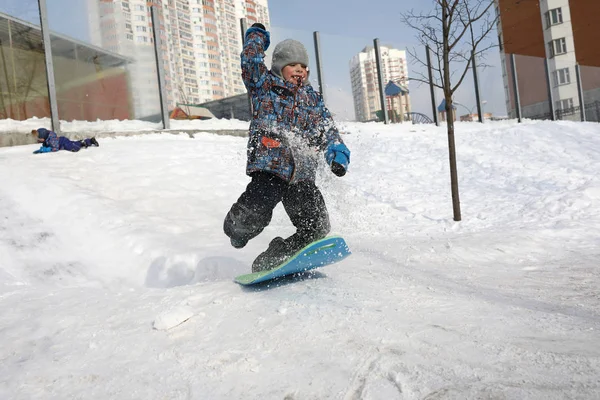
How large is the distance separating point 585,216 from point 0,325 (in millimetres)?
5699

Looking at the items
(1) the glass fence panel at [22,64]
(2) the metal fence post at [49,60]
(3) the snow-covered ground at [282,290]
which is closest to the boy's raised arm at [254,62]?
(3) the snow-covered ground at [282,290]

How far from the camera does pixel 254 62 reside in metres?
2.90

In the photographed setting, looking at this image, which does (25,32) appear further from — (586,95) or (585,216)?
(586,95)

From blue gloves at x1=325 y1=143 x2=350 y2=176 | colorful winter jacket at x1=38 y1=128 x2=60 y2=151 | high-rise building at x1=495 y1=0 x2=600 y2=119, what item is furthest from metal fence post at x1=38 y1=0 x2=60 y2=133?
high-rise building at x1=495 y1=0 x2=600 y2=119

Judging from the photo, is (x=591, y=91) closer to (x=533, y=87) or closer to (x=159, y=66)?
(x=533, y=87)

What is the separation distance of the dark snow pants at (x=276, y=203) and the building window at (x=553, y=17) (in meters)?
40.6

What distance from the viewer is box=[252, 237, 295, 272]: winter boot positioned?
290 cm

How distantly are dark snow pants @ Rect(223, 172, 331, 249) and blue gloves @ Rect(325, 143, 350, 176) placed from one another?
20cm

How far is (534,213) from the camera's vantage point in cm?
575

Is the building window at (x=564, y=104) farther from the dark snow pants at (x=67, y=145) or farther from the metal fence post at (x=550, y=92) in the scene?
the dark snow pants at (x=67, y=145)

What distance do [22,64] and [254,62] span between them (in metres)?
8.27

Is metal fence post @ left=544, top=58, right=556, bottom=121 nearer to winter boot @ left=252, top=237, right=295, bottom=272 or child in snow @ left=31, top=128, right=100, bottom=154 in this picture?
child in snow @ left=31, top=128, right=100, bottom=154

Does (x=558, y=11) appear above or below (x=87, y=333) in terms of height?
above

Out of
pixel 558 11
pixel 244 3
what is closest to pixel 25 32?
pixel 558 11
